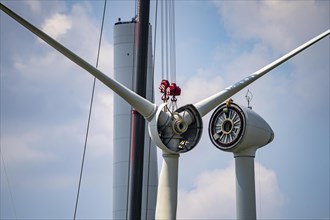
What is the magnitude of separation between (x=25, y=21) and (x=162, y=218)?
9.05 meters

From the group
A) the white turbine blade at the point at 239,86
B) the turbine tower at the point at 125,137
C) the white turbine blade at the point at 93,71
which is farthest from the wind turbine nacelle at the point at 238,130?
the turbine tower at the point at 125,137

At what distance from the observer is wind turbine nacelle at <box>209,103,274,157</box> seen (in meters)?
31.0

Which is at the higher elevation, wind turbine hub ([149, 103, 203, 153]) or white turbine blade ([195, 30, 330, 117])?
white turbine blade ([195, 30, 330, 117])

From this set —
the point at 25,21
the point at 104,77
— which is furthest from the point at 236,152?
the point at 25,21

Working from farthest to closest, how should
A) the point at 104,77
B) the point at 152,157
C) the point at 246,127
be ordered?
1. the point at 152,157
2. the point at 246,127
3. the point at 104,77

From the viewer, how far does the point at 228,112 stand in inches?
1247

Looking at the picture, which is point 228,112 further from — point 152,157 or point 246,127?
point 152,157

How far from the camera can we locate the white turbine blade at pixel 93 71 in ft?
69.9

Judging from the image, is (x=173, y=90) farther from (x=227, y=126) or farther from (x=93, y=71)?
(x=227, y=126)

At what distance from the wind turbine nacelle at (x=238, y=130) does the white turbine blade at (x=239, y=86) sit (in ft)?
13.1

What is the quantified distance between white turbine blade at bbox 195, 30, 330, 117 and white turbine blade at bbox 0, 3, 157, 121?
8.13ft

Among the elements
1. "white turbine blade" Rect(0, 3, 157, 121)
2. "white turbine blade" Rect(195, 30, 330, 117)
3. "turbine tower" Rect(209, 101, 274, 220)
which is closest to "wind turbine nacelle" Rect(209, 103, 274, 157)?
"turbine tower" Rect(209, 101, 274, 220)

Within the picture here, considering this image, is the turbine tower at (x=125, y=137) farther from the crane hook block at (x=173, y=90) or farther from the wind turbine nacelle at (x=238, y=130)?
the crane hook block at (x=173, y=90)

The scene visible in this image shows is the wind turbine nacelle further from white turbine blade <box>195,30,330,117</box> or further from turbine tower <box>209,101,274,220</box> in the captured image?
white turbine blade <box>195,30,330,117</box>
